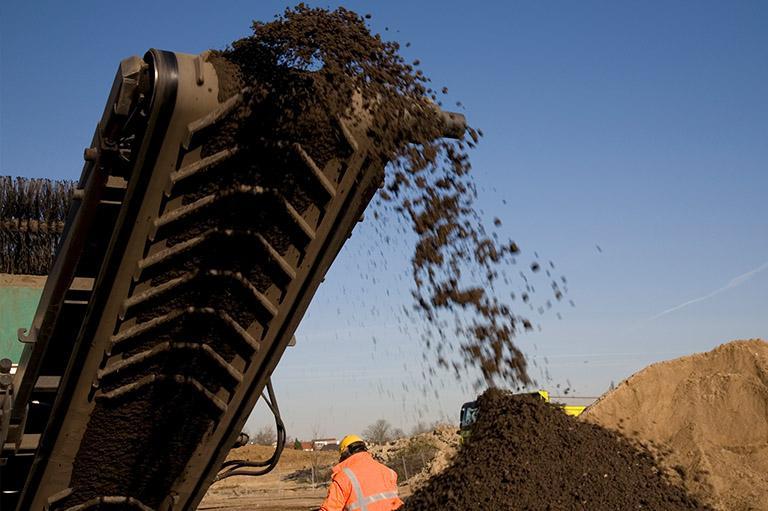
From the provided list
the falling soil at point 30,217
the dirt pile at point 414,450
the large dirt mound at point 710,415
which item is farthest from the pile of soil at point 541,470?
the dirt pile at point 414,450

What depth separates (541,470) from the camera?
4195 mm

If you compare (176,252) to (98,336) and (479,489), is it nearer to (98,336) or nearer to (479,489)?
(98,336)

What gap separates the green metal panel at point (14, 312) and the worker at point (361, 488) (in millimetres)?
2285

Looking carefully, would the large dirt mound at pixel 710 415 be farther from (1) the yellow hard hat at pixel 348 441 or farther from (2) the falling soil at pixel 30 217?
(2) the falling soil at pixel 30 217

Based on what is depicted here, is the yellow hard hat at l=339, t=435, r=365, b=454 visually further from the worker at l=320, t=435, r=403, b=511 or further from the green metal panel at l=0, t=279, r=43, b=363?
the green metal panel at l=0, t=279, r=43, b=363

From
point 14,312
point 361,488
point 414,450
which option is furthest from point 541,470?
point 414,450

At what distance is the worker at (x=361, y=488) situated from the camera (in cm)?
455

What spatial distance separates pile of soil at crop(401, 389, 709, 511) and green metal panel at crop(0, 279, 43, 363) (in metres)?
2.73

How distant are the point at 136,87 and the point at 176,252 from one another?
2.80 ft

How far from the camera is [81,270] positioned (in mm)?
4184

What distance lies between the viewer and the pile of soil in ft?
13.4

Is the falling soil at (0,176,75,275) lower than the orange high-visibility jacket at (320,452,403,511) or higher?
higher

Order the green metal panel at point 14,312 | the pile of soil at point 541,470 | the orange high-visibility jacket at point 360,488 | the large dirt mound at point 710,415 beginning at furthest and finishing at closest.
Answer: the large dirt mound at point 710,415 → the green metal panel at point 14,312 → the orange high-visibility jacket at point 360,488 → the pile of soil at point 541,470

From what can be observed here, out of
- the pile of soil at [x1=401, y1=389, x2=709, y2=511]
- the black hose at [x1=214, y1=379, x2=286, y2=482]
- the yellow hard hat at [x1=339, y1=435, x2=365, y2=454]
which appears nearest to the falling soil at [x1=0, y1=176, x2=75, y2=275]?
the black hose at [x1=214, y1=379, x2=286, y2=482]
